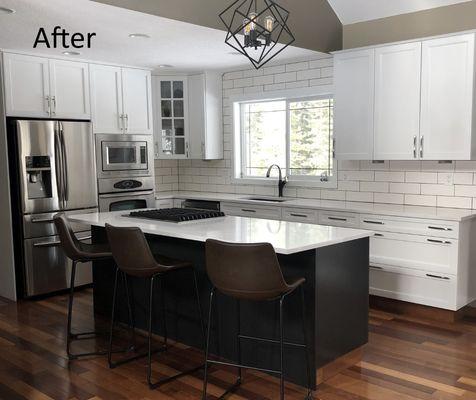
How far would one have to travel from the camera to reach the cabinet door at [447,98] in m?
4.21

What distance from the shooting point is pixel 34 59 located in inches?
196

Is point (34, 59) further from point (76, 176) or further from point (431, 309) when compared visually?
point (431, 309)

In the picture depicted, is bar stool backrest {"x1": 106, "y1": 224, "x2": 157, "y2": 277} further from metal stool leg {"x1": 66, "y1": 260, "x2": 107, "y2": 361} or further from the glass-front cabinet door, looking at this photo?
the glass-front cabinet door

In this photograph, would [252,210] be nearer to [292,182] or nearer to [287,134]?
[292,182]

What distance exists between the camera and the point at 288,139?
6027 mm

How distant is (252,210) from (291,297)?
247 centimetres

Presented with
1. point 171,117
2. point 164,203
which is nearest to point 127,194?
point 164,203

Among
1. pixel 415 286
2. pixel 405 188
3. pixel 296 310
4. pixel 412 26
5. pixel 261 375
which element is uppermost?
pixel 412 26

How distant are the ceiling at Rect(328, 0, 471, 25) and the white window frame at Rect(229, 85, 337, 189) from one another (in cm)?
71

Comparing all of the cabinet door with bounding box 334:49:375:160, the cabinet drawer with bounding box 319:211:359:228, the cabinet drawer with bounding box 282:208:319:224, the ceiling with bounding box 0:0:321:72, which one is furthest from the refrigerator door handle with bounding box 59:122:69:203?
the cabinet door with bounding box 334:49:375:160

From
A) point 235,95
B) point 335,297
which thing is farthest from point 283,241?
point 235,95

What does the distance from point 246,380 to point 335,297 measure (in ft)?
2.47

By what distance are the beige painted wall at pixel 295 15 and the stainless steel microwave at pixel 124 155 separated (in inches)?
77.0

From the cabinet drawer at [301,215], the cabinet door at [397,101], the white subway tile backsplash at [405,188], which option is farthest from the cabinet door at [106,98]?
the white subway tile backsplash at [405,188]
